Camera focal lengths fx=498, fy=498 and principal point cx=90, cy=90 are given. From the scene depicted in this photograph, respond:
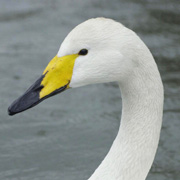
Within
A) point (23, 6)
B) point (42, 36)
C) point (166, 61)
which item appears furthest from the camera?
point (23, 6)

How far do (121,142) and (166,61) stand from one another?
3.37 metres

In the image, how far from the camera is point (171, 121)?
5.28 meters

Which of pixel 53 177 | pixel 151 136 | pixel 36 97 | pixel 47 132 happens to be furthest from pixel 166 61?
pixel 36 97

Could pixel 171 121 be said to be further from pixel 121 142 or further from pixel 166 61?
pixel 121 142

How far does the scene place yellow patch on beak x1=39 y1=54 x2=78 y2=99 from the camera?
2938 mm

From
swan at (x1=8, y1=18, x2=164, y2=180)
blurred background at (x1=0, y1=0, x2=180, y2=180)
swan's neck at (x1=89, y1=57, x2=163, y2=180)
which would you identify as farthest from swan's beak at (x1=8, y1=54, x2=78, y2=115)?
blurred background at (x1=0, y1=0, x2=180, y2=180)

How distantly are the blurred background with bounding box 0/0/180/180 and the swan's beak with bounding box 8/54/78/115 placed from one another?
1661 millimetres

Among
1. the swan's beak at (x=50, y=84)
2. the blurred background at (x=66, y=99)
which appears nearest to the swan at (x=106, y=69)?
the swan's beak at (x=50, y=84)

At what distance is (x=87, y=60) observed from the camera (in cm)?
292

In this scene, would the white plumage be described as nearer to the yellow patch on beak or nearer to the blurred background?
the yellow patch on beak

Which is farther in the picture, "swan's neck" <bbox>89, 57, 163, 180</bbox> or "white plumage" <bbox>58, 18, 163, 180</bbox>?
"swan's neck" <bbox>89, 57, 163, 180</bbox>

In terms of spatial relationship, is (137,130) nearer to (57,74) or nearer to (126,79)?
(126,79)

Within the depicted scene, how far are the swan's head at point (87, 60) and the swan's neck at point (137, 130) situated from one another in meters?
0.17

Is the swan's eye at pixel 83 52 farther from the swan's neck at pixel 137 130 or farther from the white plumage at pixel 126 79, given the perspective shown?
the swan's neck at pixel 137 130
